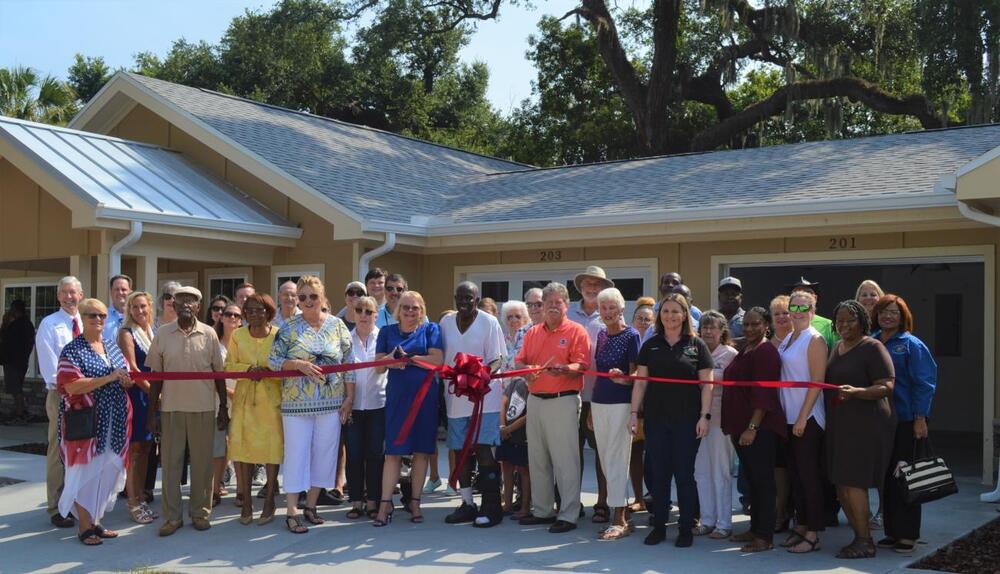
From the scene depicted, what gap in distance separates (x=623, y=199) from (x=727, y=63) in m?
16.7

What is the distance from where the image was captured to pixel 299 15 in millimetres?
31953

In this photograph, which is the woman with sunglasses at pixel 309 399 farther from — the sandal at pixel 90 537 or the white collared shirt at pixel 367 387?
the sandal at pixel 90 537

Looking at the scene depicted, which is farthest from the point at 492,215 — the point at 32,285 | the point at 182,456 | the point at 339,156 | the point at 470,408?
the point at 32,285

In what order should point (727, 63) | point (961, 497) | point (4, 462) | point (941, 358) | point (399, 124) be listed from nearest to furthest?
point (961, 497), point (4, 462), point (941, 358), point (727, 63), point (399, 124)

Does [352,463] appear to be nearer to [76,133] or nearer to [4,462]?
[4,462]

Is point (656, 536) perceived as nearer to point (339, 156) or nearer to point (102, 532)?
point (102, 532)

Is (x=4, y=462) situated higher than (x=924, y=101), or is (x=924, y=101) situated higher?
(x=924, y=101)

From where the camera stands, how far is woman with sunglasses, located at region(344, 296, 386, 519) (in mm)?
8070

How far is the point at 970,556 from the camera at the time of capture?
669 centimetres

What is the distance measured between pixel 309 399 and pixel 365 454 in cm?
81

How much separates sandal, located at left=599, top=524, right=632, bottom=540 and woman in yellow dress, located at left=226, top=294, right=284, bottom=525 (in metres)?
2.60

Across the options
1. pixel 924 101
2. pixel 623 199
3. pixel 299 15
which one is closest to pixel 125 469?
pixel 623 199

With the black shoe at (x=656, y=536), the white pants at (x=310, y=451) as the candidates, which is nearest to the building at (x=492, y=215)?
the black shoe at (x=656, y=536)

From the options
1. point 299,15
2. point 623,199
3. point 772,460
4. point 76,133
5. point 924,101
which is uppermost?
point 299,15
